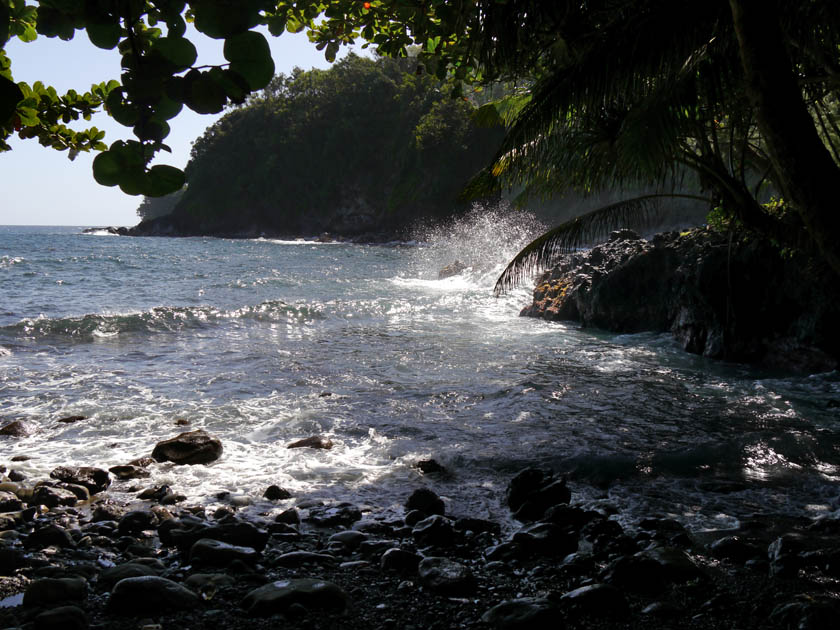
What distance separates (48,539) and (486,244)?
28167mm

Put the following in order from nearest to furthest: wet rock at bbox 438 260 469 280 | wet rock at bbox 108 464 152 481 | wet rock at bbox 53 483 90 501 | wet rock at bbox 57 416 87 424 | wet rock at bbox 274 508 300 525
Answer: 1. wet rock at bbox 274 508 300 525
2. wet rock at bbox 53 483 90 501
3. wet rock at bbox 108 464 152 481
4. wet rock at bbox 57 416 87 424
5. wet rock at bbox 438 260 469 280

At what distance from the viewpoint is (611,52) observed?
5.81 meters

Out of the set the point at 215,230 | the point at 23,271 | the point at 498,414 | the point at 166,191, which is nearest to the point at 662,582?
the point at 166,191

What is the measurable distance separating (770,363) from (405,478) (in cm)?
671

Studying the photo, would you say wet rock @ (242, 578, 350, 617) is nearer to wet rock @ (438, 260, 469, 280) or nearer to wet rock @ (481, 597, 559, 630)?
wet rock @ (481, 597, 559, 630)

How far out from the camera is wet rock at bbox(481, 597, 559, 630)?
8.74 feet

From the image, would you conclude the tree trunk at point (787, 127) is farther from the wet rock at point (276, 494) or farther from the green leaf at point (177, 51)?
the wet rock at point (276, 494)

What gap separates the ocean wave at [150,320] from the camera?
11469mm

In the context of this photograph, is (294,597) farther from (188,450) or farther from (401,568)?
(188,450)

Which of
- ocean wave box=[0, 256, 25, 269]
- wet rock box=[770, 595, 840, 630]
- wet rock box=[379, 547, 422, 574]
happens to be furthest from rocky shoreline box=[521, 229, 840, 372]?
ocean wave box=[0, 256, 25, 269]

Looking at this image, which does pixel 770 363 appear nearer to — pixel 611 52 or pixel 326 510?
pixel 611 52

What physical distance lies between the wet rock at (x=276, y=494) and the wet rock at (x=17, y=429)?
3.05 meters

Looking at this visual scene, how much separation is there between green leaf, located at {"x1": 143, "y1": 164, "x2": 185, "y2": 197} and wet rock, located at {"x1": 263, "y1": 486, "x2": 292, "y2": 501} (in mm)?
3767

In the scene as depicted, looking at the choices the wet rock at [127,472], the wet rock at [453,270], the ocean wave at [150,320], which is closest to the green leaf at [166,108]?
the wet rock at [127,472]
